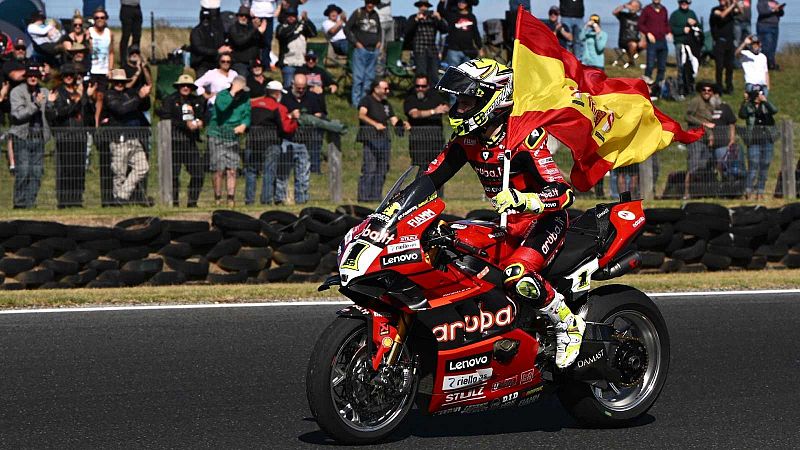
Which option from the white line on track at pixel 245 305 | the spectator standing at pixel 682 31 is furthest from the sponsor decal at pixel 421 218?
the spectator standing at pixel 682 31

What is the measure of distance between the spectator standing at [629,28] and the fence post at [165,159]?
12954mm

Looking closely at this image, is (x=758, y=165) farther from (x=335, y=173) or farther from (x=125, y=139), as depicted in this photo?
(x=125, y=139)

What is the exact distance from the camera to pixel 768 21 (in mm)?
24344

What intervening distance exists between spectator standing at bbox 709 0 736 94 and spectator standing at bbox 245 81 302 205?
11.1 metres

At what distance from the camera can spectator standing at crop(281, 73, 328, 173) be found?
48.4 ft

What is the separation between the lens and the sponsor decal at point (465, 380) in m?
6.14

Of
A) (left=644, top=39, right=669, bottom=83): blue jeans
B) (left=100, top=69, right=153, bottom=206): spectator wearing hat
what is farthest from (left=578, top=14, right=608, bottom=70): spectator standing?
(left=100, top=69, right=153, bottom=206): spectator wearing hat

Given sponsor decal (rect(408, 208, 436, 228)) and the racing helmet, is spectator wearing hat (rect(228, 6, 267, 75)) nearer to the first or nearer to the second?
the racing helmet

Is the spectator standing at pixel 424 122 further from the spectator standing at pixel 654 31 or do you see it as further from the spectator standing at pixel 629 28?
the spectator standing at pixel 629 28

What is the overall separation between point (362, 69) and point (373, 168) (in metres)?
5.10

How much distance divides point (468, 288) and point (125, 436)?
1.92 m

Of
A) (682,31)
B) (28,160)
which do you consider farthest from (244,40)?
(682,31)

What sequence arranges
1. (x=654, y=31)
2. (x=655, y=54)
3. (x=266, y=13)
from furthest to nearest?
(x=655, y=54), (x=654, y=31), (x=266, y=13)

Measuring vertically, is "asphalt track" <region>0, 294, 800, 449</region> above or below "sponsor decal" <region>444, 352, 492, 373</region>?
below
